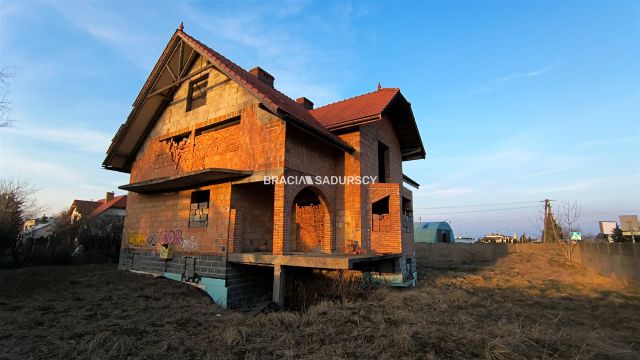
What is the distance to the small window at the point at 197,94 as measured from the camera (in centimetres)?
1127

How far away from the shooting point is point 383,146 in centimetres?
1262

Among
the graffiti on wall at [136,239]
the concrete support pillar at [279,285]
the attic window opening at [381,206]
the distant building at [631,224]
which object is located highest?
the attic window opening at [381,206]

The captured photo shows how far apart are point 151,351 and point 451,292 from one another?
7.29 metres

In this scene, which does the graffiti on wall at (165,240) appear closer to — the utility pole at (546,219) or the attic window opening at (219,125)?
the attic window opening at (219,125)

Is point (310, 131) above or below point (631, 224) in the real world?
above

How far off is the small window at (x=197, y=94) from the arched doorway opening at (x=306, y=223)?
4964mm

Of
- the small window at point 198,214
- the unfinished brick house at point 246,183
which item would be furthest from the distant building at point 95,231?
the small window at point 198,214

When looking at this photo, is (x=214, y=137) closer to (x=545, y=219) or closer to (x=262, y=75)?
(x=262, y=75)

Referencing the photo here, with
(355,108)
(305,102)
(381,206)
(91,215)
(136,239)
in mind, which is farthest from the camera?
(91,215)

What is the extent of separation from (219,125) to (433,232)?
2647 cm

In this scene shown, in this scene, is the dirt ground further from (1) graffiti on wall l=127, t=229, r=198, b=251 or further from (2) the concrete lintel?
(1) graffiti on wall l=127, t=229, r=198, b=251

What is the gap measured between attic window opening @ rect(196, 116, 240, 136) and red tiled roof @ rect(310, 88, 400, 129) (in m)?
2.95

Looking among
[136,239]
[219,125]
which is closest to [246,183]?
[219,125]

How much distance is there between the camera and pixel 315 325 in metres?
5.28
